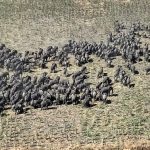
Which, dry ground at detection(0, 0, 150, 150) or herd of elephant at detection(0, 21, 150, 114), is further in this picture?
herd of elephant at detection(0, 21, 150, 114)

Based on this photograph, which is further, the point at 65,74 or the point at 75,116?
the point at 65,74

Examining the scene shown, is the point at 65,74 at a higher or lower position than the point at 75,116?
higher

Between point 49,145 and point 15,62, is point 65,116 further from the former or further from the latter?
point 15,62

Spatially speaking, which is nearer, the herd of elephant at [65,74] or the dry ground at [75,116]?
the dry ground at [75,116]

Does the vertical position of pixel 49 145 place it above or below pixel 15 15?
below

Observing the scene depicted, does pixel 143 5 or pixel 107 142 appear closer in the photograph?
pixel 107 142

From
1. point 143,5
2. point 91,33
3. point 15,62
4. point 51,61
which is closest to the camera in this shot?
point 15,62

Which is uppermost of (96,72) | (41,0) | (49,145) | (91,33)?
(41,0)

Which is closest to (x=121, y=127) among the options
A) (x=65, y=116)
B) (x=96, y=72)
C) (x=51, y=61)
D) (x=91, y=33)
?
(x=65, y=116)
